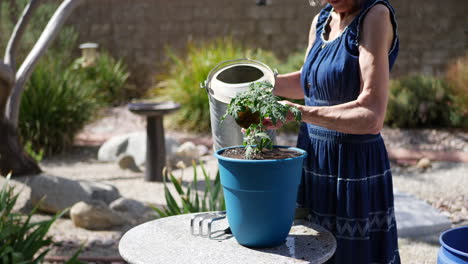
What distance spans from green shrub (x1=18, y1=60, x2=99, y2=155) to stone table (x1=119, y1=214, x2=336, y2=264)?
228 inches

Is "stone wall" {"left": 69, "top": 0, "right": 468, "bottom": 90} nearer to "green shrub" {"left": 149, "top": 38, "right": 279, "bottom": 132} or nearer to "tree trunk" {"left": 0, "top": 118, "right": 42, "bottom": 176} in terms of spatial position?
"green shrub" {"left": 149, "top": 38, "right": 279, "bottom": 132}

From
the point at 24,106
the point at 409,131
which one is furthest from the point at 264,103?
the point at 409,131

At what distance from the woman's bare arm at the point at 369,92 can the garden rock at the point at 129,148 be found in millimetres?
5480

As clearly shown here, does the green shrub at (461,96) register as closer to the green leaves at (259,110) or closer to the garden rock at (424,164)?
the garden rock at (424,164)

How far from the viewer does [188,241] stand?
5.52 ft

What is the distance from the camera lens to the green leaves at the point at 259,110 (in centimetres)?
158

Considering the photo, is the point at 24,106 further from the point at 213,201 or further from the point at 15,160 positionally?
the point at 213,201

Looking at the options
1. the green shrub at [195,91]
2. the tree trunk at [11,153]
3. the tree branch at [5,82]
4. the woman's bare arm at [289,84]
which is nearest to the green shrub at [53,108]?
the green shrub at [195,91]

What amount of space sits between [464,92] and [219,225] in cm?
698

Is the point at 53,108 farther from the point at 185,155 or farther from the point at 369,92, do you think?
the point at 369,92

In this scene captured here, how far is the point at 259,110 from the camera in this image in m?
1.61

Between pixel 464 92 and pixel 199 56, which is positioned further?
pixel 199 56

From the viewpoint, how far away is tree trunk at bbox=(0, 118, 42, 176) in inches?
186

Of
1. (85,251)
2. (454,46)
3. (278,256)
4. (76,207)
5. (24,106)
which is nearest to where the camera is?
(278,256)
